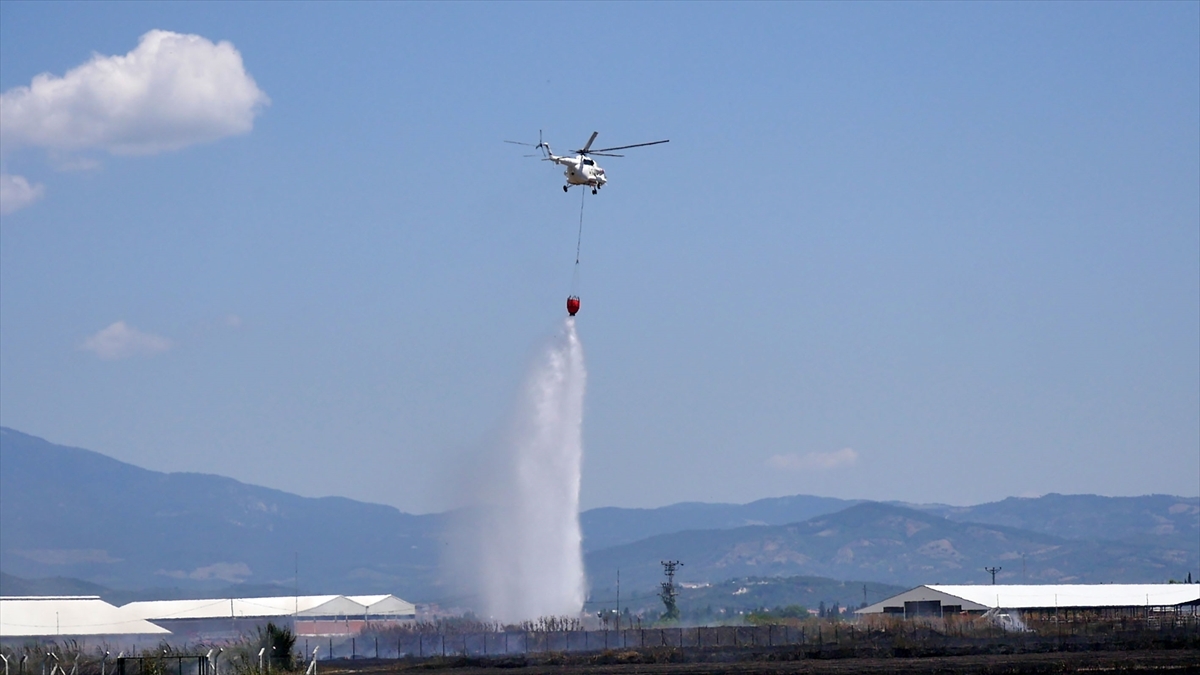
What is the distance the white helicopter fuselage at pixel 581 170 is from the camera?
263ft

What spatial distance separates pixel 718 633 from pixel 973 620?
837 inches

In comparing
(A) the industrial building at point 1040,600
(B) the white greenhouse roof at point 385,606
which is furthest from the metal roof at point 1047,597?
(B) the white greenhouse roof at point 385,606

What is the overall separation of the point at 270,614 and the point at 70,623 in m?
35.3

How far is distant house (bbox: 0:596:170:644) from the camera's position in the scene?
136500 millimetres

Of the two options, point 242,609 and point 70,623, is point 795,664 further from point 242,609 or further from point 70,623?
point 242,609

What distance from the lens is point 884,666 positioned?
6894 cm

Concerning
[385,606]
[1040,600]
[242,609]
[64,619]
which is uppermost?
[242,609]

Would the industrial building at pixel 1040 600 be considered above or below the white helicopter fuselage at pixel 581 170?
below

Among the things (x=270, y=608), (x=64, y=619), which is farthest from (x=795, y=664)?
(x=270, y=608)

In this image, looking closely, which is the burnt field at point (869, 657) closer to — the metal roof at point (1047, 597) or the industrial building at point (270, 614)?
the metal roof at point (1047, 597)

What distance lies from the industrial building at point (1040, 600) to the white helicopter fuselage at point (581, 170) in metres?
56.9

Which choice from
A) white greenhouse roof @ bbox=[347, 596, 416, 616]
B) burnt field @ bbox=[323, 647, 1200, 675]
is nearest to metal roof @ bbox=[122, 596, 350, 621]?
white greenhouse roof @ bbox=[347, 596, 416, 616]

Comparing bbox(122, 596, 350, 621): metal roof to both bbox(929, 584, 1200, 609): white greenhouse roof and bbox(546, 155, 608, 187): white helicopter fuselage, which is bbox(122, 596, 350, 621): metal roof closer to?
bbox(929, 584, 1200, 609): white greenhouse roof

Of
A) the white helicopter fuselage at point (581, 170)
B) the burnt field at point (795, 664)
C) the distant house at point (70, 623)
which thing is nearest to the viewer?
the burnt field at point (795, 664)
